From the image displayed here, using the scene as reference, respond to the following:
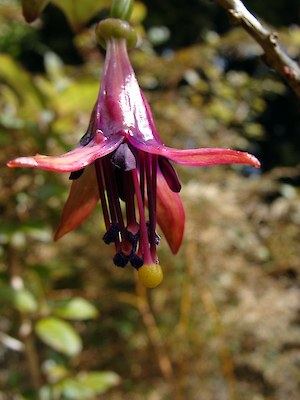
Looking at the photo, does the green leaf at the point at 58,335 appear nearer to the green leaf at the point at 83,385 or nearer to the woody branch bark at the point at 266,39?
the green leaf at the point at 83,385

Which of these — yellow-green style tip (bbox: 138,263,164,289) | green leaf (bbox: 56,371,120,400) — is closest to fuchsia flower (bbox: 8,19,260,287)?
yellow-green style tip (bbox: 138,263,164,289)

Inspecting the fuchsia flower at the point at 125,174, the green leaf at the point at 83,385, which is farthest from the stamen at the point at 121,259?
the green leaf at the point at 83,385

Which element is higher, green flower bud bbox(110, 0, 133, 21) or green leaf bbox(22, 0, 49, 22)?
green leaf bbox(22, 0, 49, 22)

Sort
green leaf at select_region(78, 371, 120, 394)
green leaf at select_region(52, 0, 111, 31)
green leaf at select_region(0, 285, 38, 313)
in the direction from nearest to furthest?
green leaf at select_region(52, 0, 111, 31) < green leaf at select_region(0, 285, 38, 313) < green leaf at select_region(78, 371, 120, 394)

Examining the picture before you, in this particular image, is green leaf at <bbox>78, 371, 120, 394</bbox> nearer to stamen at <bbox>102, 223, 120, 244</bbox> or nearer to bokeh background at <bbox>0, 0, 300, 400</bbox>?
bokeh background at <bbox>0, 0, 300, 400</bbox>

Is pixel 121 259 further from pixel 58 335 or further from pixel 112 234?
pixel 58 335

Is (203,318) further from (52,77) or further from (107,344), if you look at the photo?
(52,77)

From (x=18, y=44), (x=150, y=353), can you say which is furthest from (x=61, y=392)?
(x=18, y=44)

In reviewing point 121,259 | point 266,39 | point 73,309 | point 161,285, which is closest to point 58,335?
point 73,309
